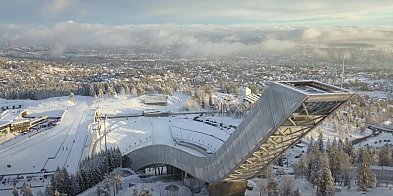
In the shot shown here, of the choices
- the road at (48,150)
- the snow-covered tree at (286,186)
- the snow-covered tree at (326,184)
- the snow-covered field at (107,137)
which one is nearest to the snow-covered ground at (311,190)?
the snow-covered field at (107,137)

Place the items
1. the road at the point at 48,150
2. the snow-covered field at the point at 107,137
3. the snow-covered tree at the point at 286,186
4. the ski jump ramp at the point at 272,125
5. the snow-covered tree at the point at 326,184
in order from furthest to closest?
1. the road at the point at 48,150
2. the snow-covered field at the point at 107,137
3. the snow-covered tree at the point at 286,186
4. the snow-covered tree at the point at 326,184
5. the ski jump ramp at the point at 272,125

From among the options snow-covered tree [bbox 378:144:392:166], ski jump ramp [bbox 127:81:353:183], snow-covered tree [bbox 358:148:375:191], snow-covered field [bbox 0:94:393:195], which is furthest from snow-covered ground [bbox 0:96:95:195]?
snow-covered tree [bbox 378:144:392:166]

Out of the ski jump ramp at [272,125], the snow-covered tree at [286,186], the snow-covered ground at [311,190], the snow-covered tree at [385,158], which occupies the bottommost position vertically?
the snow-covered tree at [385,158]

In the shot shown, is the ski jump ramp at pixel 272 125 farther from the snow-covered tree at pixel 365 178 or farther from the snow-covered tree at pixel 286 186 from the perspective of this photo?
the snow-covered tree at pixel 365 178

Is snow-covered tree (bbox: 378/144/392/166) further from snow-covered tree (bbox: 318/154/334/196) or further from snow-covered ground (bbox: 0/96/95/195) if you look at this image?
snow-covered ground (bbox: 0/96/95/195)

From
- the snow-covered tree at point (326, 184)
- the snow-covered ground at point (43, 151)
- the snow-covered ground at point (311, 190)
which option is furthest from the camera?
the snow-covered ground at point (43, 151)

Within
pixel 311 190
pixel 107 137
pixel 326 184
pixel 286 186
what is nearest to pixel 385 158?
pixel 311 190

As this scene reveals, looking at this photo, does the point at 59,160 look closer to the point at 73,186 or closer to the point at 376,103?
the point at 73,186

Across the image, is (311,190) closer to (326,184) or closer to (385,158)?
(326,184)
